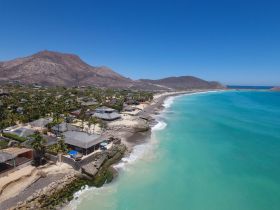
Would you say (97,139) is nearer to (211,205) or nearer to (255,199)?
(211,205)

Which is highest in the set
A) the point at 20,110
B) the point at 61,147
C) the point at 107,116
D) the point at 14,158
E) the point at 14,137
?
the point at 20,110

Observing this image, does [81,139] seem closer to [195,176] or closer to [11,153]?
[11,153]

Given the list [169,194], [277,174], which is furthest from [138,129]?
[277,174]

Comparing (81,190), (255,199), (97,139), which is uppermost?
(97,139)

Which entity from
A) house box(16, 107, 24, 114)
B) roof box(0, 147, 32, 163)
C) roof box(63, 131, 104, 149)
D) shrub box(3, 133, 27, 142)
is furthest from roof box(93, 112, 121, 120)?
roof box(0, 147, 32, 163)

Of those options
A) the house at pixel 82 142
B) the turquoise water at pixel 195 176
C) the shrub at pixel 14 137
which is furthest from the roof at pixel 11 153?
the turquoise water at pixel 195 176

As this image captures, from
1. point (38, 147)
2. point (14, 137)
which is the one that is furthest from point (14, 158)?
point (14, 137)

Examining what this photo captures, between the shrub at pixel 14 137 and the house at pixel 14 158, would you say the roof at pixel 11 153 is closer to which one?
the house at pixel 14 158
